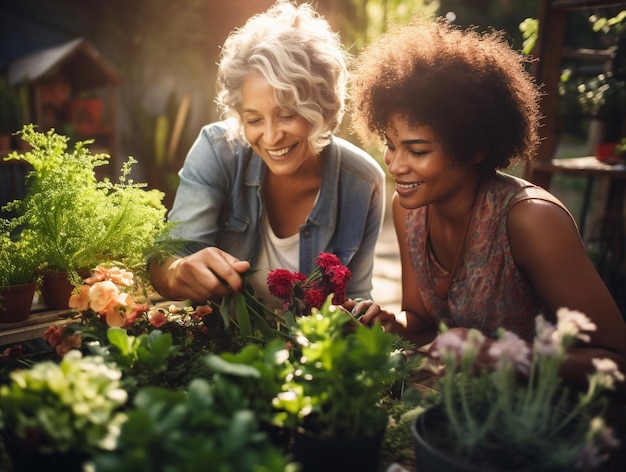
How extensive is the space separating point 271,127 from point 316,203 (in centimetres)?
48

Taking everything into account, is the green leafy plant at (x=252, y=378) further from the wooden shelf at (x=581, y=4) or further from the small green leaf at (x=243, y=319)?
the wooden shelf at (x=581, y=4)

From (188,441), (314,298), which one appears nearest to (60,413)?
(188,441)

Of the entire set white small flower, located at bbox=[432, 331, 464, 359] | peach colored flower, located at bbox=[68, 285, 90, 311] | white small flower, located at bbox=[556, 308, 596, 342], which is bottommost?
peach colored flower, located at bbox=[68, 285, 90, 311]

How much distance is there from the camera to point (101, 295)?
1.39 m

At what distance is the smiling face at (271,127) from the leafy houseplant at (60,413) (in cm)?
139

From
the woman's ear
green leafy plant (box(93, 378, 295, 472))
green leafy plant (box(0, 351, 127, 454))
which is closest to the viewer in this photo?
green leafy plant (box(93, 378, 295, 472))

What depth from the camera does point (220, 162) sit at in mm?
2463

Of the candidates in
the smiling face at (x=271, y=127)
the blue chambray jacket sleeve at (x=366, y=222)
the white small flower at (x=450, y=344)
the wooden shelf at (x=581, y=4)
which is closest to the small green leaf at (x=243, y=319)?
the white small flower at (x=450, y=344)

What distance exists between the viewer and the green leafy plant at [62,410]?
0.90 meters

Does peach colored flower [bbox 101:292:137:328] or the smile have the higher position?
the smile

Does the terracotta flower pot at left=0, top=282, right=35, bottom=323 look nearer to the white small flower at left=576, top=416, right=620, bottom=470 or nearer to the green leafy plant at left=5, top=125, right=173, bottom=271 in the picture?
the green leafy plant at left=5, top=125, right=173, bottom=271

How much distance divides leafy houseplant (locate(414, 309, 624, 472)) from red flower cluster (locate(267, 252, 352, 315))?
55 centimetres

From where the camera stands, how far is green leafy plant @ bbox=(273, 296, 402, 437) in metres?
1.00

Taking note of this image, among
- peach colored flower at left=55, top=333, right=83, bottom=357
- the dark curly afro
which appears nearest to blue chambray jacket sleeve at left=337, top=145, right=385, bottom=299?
the dark curly afro
